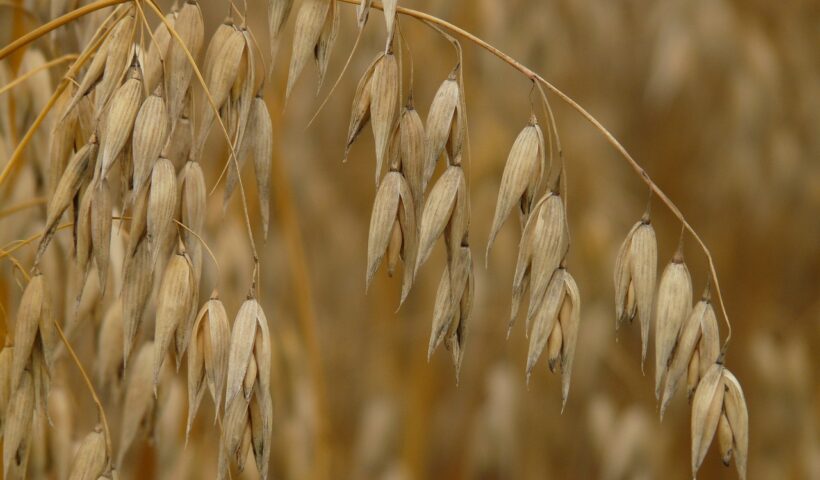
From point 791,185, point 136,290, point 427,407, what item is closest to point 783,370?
point 791,185

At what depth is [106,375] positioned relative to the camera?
1.03 metres

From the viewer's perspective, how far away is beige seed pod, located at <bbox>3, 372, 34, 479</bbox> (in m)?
0.77

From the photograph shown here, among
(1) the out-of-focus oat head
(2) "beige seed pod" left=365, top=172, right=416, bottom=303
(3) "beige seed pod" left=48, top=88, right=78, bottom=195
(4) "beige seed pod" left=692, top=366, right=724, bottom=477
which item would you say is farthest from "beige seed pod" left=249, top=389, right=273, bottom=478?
(4) "beige seed pod" left=692, top=366, right=724, bottom=477

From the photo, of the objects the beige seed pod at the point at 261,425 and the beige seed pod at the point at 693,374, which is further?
the beige seed pod at the point at 693,374

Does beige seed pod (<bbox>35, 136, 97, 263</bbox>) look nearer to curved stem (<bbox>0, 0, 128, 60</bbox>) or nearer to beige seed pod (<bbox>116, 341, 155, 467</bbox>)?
curved stem (<bbox>0, 0, 128, 60</bbox>)

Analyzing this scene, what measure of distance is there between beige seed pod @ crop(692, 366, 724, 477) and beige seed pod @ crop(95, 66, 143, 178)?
468 millimetres

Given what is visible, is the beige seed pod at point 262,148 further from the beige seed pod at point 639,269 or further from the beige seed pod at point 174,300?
the beige seed pod at point 639,269

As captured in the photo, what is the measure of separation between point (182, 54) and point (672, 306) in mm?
426

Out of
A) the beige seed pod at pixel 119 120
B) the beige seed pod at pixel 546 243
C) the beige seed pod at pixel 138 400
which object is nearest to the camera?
the beige seed pod at pixel 119 120

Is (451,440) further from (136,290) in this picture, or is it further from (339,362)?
(136,290)

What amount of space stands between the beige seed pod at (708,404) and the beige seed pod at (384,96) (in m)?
0.31

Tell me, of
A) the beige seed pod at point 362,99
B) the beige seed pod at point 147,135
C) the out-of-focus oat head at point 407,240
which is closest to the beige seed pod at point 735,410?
the out-of-focus oat head at point 407,240

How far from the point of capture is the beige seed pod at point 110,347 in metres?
1.02

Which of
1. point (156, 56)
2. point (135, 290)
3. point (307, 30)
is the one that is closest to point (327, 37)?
point (307, 30)
